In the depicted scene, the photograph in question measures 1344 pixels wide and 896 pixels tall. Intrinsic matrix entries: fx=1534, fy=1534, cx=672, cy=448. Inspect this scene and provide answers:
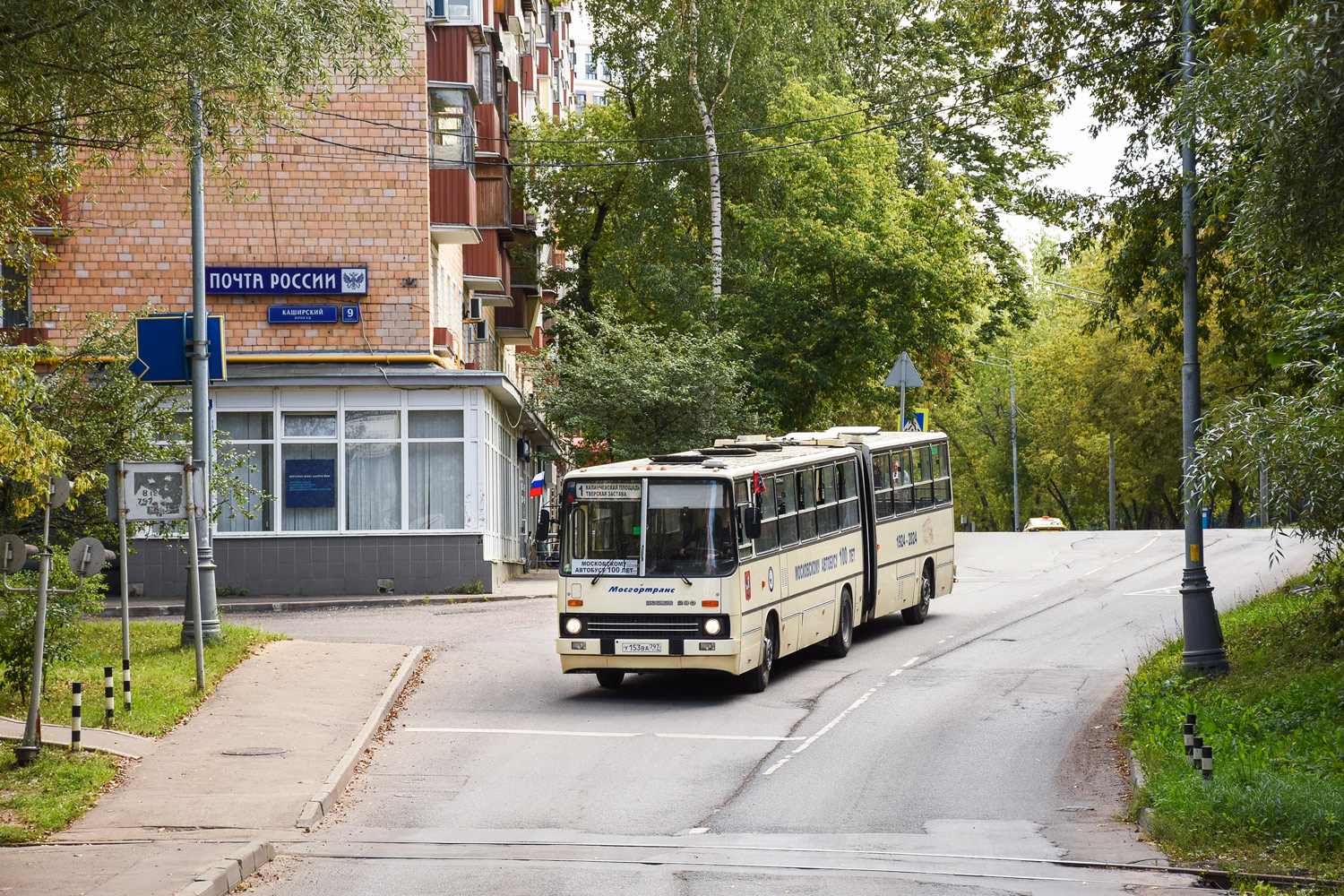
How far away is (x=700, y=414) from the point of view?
119 ft

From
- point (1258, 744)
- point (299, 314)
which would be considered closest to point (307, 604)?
point (299, 314)

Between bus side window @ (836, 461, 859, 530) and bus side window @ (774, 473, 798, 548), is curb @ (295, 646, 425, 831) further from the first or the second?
bus side window @ (836, 461, 859, 530)

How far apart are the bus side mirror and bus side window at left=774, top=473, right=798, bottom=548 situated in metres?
1.06

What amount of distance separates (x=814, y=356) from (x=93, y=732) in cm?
2715

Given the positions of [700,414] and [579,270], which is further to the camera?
[579,270]

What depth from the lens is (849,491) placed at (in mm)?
22781

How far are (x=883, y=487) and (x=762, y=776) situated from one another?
1126 centimetres

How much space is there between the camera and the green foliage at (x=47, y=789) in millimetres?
11219

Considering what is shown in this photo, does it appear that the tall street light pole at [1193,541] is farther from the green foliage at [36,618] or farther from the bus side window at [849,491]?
the green foliage at [36,618]

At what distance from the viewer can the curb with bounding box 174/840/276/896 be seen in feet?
30.2

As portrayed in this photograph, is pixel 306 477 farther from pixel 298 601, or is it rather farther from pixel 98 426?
pixel 98 426

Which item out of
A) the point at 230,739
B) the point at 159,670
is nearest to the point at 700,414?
the point at 159,670

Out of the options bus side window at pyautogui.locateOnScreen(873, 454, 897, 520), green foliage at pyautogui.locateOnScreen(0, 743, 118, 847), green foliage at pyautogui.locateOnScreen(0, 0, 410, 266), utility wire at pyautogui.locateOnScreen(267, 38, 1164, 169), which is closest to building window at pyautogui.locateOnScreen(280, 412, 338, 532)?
utility wire at pyautogui.locateOnScreen(267, 38, 1164, 169)

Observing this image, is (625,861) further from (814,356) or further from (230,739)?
(814,356)
